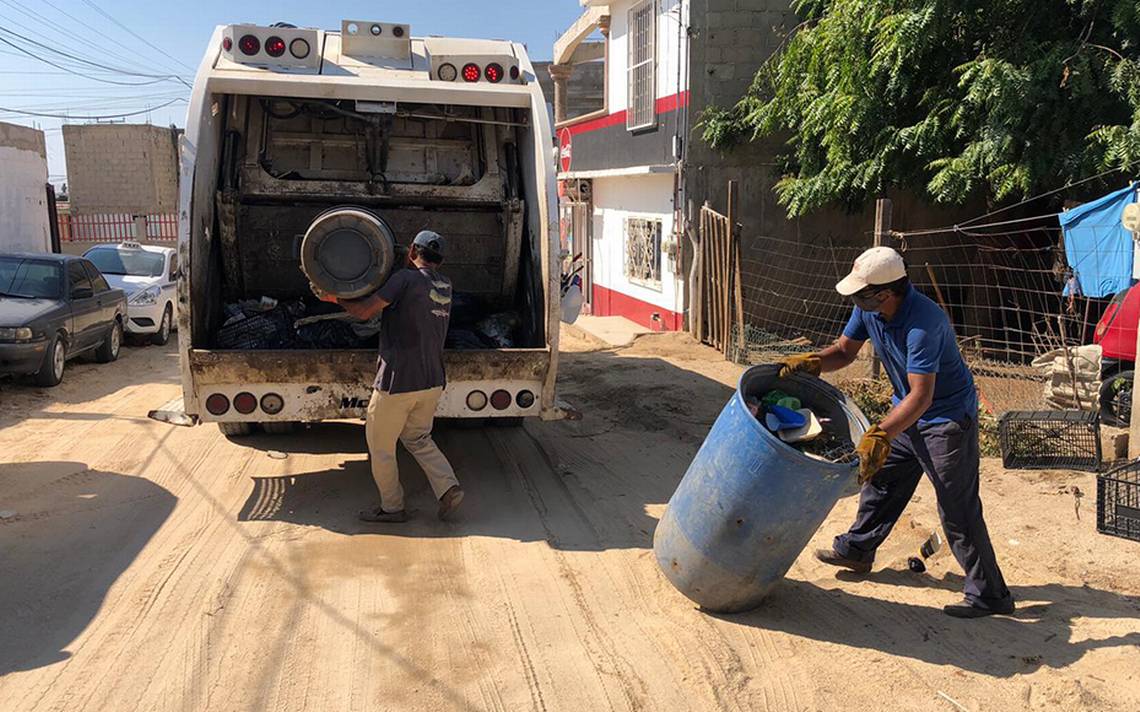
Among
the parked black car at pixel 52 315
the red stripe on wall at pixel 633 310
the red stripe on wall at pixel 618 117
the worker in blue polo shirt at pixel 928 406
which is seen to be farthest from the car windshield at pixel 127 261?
the worker in blue polo shirt at pixel 928 406

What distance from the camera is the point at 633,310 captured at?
621 inches

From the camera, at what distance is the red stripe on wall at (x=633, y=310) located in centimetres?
1373

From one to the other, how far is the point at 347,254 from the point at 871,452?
3083mm

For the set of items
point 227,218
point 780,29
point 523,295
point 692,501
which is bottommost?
point 692,501

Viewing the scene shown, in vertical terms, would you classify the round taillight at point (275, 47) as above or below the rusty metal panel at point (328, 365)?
above

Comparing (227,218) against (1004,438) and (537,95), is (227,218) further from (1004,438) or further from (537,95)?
(1004,438)

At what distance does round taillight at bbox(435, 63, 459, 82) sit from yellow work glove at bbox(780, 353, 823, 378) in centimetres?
320

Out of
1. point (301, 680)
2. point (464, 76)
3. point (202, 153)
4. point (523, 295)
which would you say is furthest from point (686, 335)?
point (301, 680)

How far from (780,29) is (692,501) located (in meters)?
10.1

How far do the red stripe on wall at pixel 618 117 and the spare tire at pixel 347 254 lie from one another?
27.2 ft

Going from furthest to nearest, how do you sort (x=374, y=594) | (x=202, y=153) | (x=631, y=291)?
(x=631, y=291) → (x=202, y=153) → (x=374, y=594)

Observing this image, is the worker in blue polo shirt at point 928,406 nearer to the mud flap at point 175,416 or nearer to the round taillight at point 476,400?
the round taillight at point 476,400

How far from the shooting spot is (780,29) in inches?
490

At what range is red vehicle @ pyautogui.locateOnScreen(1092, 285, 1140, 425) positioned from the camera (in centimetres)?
744
